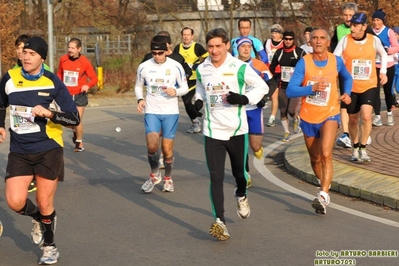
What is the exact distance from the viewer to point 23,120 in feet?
24.1

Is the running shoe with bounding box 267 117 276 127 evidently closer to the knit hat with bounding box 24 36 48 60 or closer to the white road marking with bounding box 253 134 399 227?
the white road marking with bounding box 253 134 399 227

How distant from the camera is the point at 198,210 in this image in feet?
31.5

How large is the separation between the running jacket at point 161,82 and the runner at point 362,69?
234cm

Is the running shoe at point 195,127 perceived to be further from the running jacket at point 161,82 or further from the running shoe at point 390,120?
the running jacket at point 161,82

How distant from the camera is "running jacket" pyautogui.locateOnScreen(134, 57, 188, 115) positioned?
10.9 m

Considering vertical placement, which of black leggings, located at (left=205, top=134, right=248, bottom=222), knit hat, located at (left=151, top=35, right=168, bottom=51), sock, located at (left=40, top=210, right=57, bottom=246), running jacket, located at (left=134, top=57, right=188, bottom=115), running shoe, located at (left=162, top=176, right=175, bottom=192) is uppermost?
knit hat, located at (left=151, top=35, right=168, bottom=51)

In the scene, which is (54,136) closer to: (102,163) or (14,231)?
(14,231)

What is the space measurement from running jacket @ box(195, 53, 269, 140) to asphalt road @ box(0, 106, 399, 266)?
1020mm

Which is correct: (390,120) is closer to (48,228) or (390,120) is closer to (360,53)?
(360,53)

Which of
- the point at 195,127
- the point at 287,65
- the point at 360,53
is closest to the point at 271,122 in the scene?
the point at 195,127

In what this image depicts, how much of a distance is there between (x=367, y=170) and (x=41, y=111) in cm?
527

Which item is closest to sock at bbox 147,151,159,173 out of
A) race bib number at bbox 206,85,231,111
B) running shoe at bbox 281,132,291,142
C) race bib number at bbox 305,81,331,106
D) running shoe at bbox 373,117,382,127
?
race bib number at bbox 305,81,331,106

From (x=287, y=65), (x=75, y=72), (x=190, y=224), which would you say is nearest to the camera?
(x=190, y=224)

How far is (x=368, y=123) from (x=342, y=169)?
937 millimetres
